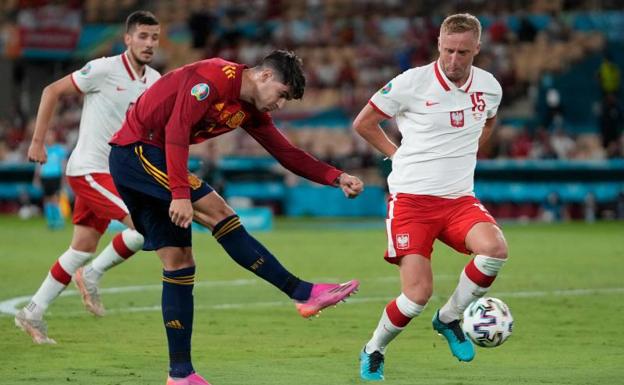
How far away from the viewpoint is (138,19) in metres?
11.5

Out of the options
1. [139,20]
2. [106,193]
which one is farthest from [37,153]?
[139,20]

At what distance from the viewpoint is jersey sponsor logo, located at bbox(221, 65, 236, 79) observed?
26.7 feet

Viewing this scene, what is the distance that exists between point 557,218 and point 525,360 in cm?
2094

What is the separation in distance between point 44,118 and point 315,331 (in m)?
2.92

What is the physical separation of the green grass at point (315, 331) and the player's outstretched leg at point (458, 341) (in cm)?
9

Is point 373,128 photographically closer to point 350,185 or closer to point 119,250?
point 350,185

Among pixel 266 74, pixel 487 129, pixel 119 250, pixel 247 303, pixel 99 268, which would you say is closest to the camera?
pixel 266 74

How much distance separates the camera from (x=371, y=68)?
35.1 meters

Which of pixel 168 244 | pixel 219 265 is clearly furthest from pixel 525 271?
pixel 168 244

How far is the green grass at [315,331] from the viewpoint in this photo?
9.02 m

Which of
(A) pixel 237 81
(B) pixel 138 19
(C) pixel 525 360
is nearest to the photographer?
(A) pixel 237 81

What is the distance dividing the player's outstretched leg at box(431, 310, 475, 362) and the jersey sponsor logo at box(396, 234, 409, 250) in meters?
0.70

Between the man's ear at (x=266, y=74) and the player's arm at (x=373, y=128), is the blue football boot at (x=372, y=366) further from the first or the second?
the man's ear at (x=266, y=74)

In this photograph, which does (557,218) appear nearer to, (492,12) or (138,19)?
(492,12)
